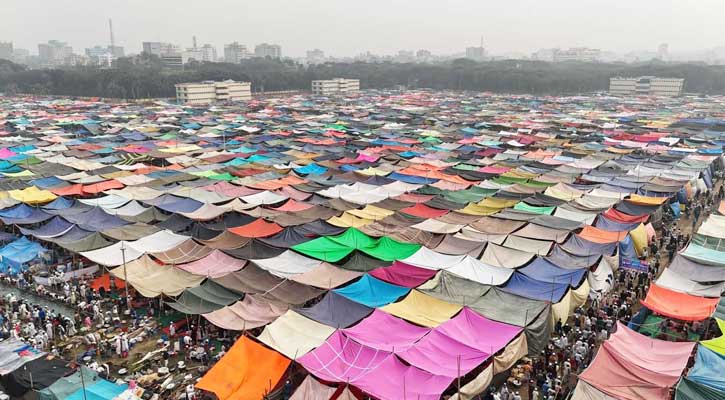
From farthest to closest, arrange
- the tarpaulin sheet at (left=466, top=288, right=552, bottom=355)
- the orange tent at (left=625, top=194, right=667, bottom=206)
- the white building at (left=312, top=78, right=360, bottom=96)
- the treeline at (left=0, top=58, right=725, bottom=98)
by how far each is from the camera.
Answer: the white building at (left=312, top=78, right=360, bottom=96) → the treeline at (left=0, top=58, right=725, bottom=98) → the orange tent at (left=625, top=194, right=667, bottom=206) → the tarpaulin sheet at (left=466, top=288, right=552, bottom=355)

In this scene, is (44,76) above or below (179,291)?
above

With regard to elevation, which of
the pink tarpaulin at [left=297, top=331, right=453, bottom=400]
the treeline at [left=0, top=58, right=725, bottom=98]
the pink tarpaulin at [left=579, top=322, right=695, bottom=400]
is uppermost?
the treeline at [left=0, top=58, right=725, bottom=98]

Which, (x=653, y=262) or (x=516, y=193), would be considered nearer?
(x=653, y=262)

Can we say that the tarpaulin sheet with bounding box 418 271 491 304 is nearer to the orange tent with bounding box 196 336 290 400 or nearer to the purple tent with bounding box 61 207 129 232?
the orange tent with bounding box 196 336 290 400

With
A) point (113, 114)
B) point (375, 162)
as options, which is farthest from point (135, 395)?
point (113, 114)

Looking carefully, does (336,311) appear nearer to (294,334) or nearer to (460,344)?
(294,334)

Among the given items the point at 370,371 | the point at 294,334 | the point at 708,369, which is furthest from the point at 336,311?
the point at 708,369

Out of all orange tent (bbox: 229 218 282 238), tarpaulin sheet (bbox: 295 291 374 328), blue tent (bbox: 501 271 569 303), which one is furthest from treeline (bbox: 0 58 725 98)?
blue tent (bbox: 501 271 569 303)

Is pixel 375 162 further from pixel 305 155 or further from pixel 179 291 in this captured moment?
pixel 179 291
